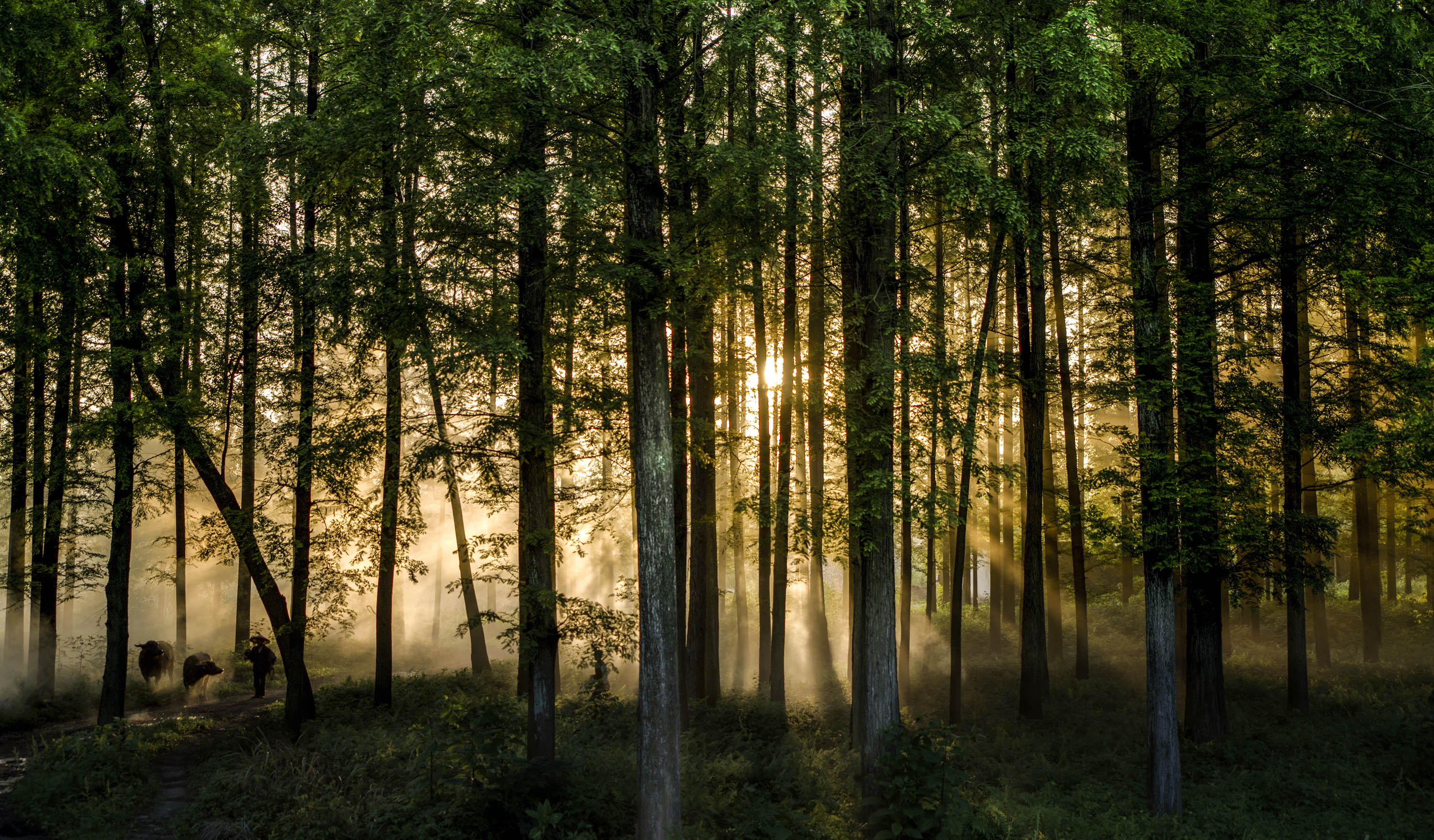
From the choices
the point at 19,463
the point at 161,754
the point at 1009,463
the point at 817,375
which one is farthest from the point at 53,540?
the point at 1009,463

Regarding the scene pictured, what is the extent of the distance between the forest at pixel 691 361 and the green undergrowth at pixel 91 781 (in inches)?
2.9

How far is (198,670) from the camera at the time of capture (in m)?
17.3

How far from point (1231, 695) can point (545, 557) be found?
50.4ft

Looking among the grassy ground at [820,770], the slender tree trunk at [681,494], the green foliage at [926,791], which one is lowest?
the grassy ground at [820,770]

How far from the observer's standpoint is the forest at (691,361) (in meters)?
9.52

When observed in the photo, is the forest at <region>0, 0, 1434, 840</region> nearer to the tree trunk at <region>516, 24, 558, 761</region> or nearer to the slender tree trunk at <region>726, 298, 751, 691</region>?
the tree trunk at <region>516, 24, 558, 761</region>

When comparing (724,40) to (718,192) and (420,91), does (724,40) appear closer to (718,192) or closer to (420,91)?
(718,192)

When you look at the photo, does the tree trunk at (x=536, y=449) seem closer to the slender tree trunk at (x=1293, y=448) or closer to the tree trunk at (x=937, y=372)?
the tree trunk at (x=937, y=372)

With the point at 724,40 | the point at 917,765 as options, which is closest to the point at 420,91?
the point at 724,40

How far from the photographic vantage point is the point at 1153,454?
11.0 m

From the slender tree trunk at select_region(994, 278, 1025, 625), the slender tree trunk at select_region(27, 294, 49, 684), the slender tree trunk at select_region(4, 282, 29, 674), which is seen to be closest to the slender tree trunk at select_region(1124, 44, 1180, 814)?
the slender tree trunk at select_region(994, 278, 1025, 625)

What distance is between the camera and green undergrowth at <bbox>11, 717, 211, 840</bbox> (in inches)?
383

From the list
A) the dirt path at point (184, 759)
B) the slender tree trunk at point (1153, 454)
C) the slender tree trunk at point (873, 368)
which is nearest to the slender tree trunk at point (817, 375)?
the slender tree trunk at point (873, 368)

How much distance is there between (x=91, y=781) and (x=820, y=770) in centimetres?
1120
